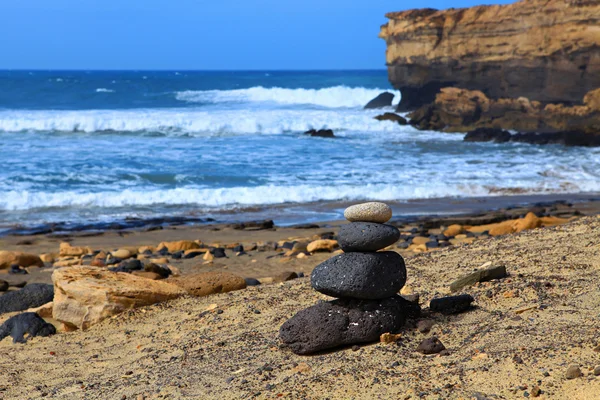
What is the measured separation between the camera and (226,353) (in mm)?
5801

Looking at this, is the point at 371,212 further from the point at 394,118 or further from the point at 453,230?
the point at 394,118

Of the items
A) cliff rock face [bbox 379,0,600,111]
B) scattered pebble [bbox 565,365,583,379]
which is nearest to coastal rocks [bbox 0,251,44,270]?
scattered pebble [bbox 565,365,583,379]

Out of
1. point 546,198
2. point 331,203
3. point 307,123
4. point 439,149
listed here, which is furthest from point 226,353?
point 307,123

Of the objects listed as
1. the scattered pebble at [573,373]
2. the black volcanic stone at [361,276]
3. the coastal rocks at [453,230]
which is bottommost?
the coastal rocks at [453,230]

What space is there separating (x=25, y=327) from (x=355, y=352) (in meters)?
3.69

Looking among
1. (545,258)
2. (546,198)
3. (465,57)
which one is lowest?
(546,198)

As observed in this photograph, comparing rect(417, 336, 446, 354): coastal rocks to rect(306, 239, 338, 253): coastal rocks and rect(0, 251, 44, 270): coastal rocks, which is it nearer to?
rect(306, 239, 338, 253): coastal rocks

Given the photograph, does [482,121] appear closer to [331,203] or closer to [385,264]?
[331,203]

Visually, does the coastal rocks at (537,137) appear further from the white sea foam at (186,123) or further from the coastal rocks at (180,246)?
the coastal rocks at (180,246)

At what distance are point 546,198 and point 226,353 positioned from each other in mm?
12816

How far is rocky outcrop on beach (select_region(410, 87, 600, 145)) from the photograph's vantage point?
Result: 30766mm

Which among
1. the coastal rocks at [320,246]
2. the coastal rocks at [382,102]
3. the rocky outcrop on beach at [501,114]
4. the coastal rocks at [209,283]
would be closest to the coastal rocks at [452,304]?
the coastal rocks at [209,283]

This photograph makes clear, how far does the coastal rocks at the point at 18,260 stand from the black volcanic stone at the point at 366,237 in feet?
21.1

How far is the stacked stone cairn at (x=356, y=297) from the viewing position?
5422mm
